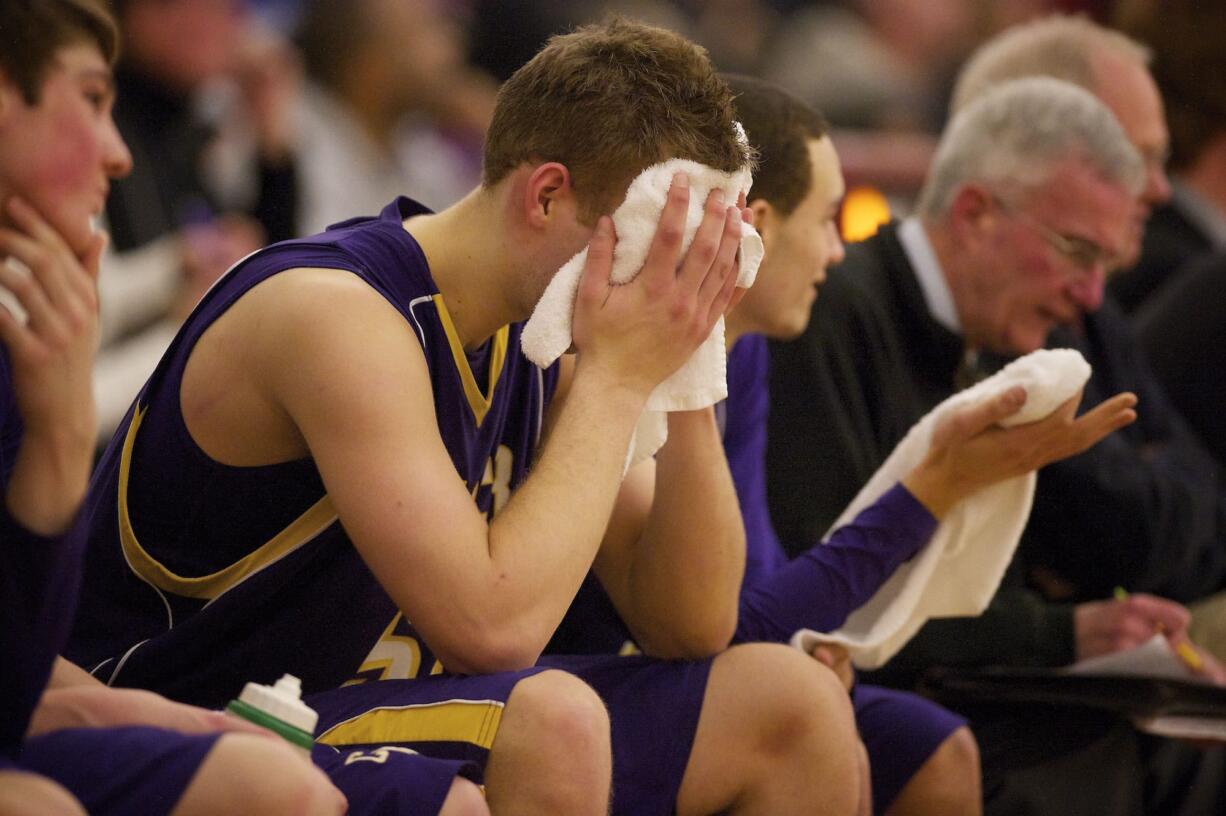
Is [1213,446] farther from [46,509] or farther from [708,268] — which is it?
[46,509]

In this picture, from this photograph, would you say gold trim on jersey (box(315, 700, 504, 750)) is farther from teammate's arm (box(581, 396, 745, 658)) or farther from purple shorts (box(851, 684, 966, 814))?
purple shorts (box(851, 684, 966, 814))

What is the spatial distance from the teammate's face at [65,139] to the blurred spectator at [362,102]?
335cm

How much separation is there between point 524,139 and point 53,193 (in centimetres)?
67

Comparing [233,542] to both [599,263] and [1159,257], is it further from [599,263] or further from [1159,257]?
[1159,257]

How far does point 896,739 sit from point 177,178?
3060 mm

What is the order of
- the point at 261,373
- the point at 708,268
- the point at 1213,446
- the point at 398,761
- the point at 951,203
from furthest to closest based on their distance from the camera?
1. the point at 1213,446
2. the point at 951,203
3. the point at 708,268
4. the point at 261,373
5. the point at 398,761

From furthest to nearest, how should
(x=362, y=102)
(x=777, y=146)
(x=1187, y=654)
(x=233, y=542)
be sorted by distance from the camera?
(x=362, y=102)
(x=1187, y=654)
(x=777, y=146)
(x=233, y=542)

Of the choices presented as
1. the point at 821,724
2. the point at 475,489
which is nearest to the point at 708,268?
the point at 475,489

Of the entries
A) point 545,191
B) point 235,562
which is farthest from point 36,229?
point 545,191

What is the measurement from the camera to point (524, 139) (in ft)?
7.61

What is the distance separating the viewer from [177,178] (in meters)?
5.04

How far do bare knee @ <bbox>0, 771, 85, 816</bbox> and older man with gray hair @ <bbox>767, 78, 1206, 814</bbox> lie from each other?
183 centimetres

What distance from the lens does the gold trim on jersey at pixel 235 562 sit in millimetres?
2234

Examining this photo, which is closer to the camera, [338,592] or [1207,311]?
[338,592]
